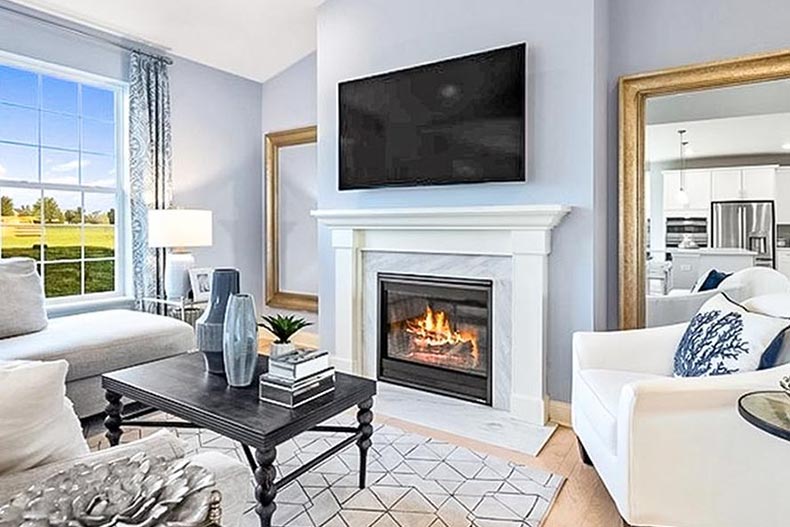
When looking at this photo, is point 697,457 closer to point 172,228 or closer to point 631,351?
point 631,351

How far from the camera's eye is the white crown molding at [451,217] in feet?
9.69

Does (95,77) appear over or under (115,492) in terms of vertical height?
Answer: over

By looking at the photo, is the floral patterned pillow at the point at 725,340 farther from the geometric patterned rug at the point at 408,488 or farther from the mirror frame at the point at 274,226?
Answer: the mirror frame at the point at 274,226

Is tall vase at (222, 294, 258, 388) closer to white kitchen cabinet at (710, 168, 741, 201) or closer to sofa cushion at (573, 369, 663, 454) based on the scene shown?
sofa cushion at (573, 369, 663, 454)

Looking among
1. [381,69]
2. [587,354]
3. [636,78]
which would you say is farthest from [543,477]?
[381,69]

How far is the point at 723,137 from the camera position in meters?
2.98

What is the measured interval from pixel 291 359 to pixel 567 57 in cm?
227

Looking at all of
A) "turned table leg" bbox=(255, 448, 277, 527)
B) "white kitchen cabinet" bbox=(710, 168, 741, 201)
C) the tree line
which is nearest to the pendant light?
"white kitchen cabinet" bbox=(710, 168, 741, 201)

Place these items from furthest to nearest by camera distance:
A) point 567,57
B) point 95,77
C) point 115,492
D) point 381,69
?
point 95,77, point 381,69, point 567,57, point 115,492

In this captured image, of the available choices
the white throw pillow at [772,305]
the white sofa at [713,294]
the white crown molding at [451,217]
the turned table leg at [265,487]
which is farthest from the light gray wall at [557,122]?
the turned table leg at [265,487]

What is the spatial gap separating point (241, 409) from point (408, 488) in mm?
872

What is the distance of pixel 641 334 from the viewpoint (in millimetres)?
2562

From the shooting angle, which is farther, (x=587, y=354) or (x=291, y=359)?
(x=587, y=354)

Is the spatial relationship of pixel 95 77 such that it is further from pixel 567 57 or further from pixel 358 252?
pixel 567 57
